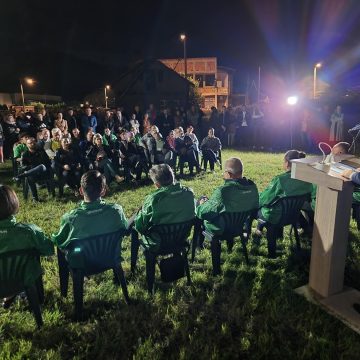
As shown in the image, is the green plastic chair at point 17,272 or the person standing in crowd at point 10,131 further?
the person standing in crowd at point 10,131

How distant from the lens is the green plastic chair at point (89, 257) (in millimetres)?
3246

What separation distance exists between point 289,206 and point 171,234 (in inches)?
67.7

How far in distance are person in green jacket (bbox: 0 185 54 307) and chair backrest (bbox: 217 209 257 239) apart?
1925 millimetres

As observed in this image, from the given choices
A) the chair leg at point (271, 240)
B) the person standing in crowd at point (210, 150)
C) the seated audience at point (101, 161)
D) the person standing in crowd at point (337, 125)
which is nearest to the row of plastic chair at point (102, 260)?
the chair leg at point (271, 240)

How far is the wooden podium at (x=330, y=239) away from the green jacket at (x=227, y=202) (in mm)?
731

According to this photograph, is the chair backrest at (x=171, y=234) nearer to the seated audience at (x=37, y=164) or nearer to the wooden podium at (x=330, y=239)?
the wooden podium at (x=330, y=239)

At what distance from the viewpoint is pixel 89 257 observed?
333 cm

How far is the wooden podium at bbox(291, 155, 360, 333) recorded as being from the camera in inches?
125

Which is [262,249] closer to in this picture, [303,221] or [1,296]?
[303,221]

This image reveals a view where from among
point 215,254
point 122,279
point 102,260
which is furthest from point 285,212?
point 102,260

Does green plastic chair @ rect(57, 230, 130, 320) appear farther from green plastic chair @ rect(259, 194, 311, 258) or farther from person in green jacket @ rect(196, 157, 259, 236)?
green plastic chair @ rect(259, 194, 311, 258)

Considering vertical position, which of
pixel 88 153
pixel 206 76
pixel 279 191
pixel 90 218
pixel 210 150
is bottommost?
pixel 210 150

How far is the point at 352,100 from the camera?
18.2 meters

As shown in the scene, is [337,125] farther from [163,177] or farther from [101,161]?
[163,177]
